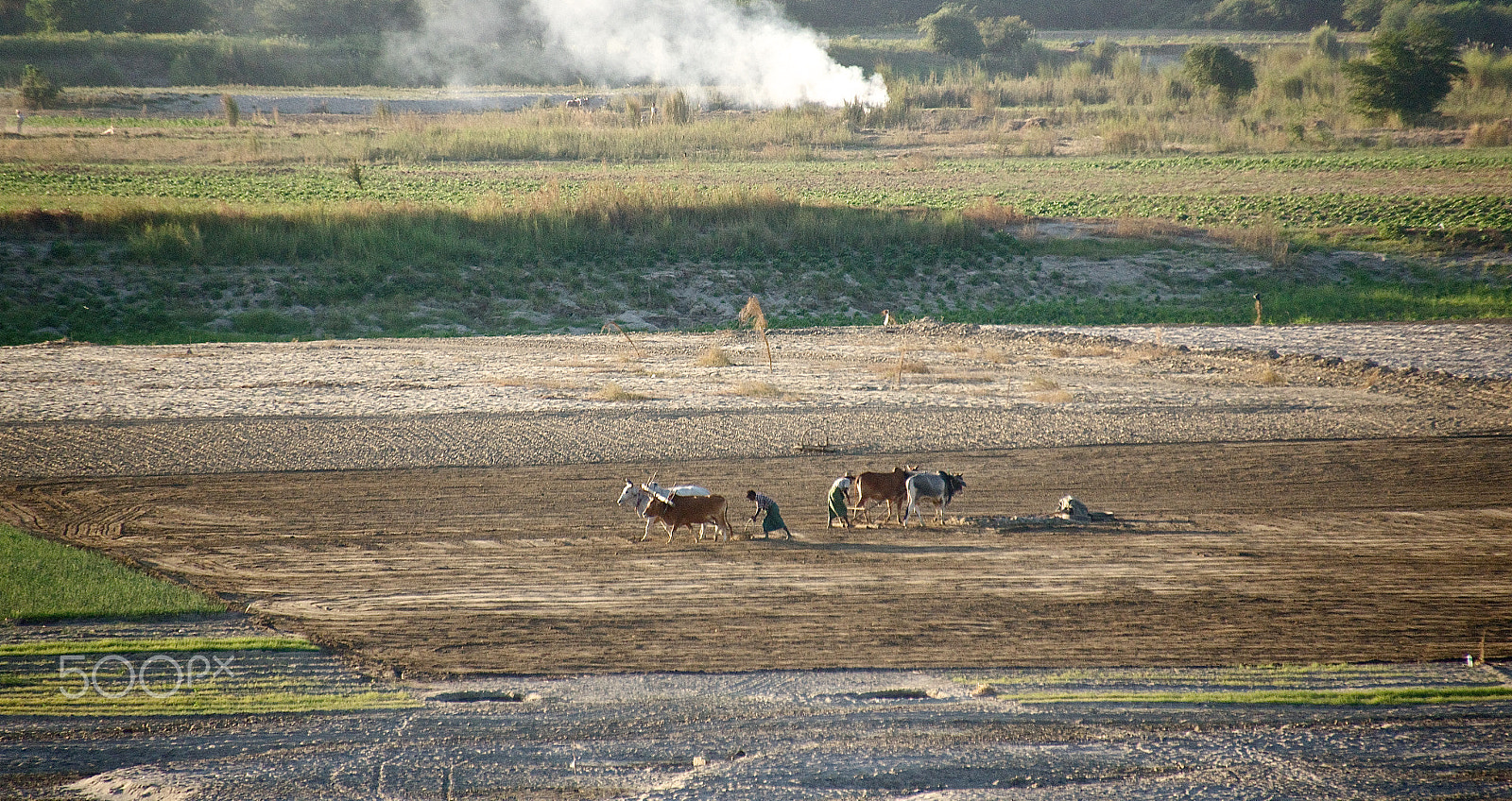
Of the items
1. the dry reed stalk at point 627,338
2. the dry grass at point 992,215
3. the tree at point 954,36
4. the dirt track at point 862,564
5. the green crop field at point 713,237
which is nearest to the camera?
the dirt track at point 862,564

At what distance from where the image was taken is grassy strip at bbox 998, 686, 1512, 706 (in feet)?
25.6

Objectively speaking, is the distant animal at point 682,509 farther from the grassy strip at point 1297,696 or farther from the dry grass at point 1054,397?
the dry grass at point 1054,397

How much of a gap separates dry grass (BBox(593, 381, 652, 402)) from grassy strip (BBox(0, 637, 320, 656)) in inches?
355

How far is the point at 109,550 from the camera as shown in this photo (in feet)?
35.5

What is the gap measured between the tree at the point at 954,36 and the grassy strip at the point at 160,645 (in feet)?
269

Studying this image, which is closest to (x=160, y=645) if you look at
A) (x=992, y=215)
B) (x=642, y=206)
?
(x=642, y=206)

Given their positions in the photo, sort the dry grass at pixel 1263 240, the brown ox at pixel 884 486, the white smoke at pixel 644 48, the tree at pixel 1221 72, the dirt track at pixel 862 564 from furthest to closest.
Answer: the white smoke at pixel 644 48 < the tree at pixel 1221 72 < the dry grass at pixel 1263 240 < the brown ox at pixel 884 486 < the dirt track at pixel 862 564

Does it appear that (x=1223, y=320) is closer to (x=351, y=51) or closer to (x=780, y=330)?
(x=780, y=330)

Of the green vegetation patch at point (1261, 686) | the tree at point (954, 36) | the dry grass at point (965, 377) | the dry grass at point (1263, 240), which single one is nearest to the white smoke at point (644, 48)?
the tree at point (954, 36)

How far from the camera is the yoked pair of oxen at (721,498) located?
35.9ft

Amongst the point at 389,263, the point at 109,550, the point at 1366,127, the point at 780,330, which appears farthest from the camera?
the point at 1366,127

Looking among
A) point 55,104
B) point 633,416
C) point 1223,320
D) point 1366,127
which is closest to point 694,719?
point 633,416

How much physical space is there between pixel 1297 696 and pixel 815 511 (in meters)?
5.56

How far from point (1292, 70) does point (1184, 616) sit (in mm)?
62642
